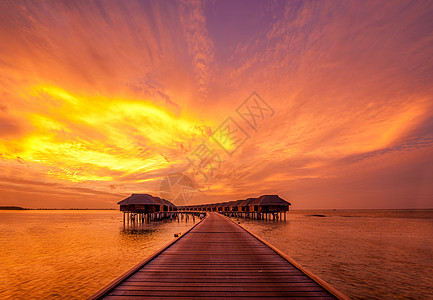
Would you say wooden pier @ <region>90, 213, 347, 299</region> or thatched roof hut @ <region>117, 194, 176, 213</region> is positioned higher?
thatched roof hut @ <region>117, 194, 176, 213</region>

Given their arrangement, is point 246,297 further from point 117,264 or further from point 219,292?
point 117,264

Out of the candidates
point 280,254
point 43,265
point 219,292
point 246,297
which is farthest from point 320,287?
point 43,265

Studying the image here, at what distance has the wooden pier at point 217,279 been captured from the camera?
6262mm

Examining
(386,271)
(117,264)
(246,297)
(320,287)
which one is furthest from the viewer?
(117,264)

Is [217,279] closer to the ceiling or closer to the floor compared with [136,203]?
closer to the floor

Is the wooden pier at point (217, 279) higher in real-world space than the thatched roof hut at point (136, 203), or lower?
lower

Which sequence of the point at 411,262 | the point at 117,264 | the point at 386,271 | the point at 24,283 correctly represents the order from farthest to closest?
the point at 411,262
the point at 117,264
the point at 386,271
the point at 24,283

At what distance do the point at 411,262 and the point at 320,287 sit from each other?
15.6 metres

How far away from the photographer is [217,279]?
24.6ft

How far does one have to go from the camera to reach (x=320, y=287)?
6.73 metres

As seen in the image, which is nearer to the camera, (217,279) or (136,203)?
(217,279)

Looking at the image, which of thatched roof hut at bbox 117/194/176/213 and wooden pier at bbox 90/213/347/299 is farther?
thatched roof hut at bbox 117/194/176/213

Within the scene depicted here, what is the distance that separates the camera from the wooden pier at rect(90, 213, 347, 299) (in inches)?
247

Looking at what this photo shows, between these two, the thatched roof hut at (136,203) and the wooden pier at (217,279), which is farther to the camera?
the thatched roof hut at (136,203)
